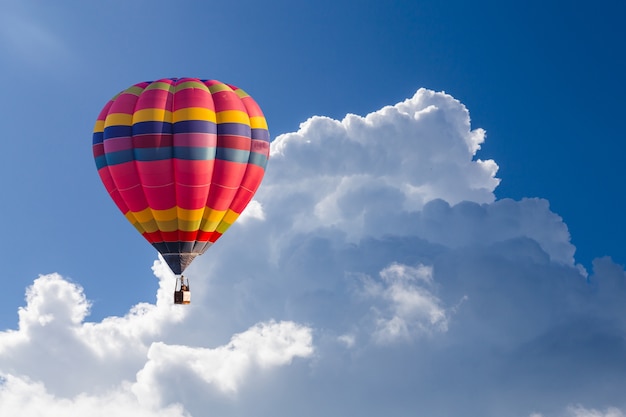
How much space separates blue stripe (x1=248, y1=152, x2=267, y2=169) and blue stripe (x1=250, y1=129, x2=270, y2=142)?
42.7 inches

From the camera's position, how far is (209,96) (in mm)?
61406

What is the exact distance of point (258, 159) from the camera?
63.0 metres

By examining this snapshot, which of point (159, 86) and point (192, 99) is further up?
point (159, 86)

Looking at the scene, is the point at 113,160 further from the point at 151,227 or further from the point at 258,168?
the point at 258,168

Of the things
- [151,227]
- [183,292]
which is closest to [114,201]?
[151,227]

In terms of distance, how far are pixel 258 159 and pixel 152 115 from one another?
7.61m

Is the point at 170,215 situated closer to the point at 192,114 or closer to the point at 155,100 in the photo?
the point at 192,114

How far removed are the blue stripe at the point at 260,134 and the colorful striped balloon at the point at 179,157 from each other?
0.22 ft

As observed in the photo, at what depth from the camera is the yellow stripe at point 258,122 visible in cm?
6275

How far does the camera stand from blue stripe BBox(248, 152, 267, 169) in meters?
62.5

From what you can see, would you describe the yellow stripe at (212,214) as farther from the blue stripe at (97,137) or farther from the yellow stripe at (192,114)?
the blue stripe at (97,137)

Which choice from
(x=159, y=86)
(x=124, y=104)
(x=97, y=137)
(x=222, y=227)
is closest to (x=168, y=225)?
(x=222, y=227)

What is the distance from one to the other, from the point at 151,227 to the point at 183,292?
4726 mm

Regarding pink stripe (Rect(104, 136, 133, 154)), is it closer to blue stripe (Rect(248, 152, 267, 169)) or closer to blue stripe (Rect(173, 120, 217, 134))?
blue stripe (Rect(173, 120, 217, 134))
